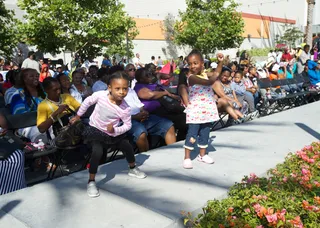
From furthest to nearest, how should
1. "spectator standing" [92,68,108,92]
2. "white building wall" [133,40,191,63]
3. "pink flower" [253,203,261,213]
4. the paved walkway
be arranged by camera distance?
"white building wall" [133,40,191,63] → "spectator standing" [92,68,108,92] → the paved walkway → "pink flower" [253,203,261,213]

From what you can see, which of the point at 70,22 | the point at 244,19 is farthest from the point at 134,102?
the point at 244,19

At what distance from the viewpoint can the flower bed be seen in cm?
260

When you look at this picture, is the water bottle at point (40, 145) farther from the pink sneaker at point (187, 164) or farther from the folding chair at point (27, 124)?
the pink sneaker at point (187, 164)

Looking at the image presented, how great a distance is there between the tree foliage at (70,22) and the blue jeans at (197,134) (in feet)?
39.6

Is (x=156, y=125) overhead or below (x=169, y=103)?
below

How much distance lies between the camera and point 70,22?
50.7 ft

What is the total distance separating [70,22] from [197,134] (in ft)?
41.4

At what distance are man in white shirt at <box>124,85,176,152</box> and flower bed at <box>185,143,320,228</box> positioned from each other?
205cm

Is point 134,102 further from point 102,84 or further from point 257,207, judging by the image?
point 257,207

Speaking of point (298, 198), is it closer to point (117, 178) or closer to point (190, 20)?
point (117, 178)

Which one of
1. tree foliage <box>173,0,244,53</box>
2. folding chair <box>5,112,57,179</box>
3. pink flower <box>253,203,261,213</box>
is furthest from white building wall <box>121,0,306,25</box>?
pink flower <box>253,203,261,213</box>

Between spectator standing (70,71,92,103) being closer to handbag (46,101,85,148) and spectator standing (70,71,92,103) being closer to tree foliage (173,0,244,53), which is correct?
handbag (46,101,85,148)

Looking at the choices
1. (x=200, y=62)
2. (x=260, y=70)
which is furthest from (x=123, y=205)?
(x=260, y=70)

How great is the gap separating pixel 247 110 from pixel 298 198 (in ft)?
17.6
